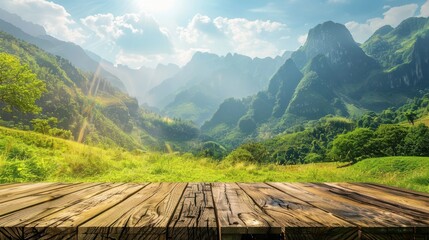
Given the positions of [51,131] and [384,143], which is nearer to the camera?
[51,131]

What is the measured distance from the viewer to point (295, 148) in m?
121

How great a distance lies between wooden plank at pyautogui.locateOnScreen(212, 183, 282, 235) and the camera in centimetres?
119

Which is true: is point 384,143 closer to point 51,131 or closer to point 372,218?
point 51,131

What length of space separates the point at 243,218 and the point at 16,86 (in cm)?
2586

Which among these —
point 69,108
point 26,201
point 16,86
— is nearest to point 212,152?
point 16,86

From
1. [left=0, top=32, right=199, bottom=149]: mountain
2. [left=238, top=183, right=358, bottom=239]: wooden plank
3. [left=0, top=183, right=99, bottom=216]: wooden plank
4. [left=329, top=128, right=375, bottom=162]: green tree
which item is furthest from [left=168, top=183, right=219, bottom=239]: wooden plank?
[left=0, top=32, right=199, bottom=149]: mountain

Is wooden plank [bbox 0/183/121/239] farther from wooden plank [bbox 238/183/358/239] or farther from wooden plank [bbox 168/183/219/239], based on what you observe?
wooden plank [bbox 238/183/358/239]

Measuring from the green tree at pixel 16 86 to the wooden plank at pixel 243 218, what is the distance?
25254 millimetres

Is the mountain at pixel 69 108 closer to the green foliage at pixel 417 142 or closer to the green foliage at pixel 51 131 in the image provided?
the green foliage at pixel 51 131

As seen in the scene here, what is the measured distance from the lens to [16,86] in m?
22.1

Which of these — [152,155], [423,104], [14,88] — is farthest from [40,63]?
[423,104]

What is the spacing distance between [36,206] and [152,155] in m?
13.6

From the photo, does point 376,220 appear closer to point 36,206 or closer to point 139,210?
point 139,210

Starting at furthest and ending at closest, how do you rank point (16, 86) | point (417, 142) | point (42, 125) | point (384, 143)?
point (384, 143) < point (417, 142) < point (42, 125) < point (16, 86)
